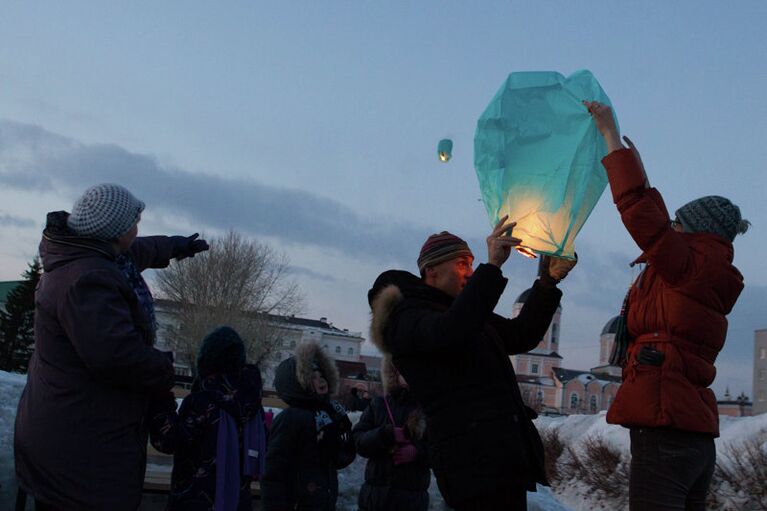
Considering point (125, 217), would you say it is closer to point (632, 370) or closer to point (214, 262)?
point (632, 370)

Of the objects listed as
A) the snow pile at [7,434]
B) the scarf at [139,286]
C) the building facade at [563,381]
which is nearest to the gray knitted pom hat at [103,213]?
the scarf at [139,286]

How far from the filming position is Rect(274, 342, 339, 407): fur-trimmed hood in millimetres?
5262

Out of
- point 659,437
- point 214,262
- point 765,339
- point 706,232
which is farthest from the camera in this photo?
point 765,339

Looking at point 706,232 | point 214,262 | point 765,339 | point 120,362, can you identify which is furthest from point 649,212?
point 765,339

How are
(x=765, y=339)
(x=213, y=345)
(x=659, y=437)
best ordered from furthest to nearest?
(x=765, y=339) < (x=213, y=345) < (x=659, y=437)

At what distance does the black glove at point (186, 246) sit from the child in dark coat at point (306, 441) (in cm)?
141

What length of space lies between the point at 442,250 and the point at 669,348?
3.31ft

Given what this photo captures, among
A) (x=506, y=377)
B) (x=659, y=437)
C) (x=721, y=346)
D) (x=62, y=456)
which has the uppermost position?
(x=721, y=346)

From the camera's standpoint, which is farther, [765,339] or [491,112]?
[765,339]

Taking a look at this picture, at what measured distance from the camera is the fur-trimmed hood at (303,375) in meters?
5.26

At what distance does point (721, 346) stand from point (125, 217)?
2.59 metres

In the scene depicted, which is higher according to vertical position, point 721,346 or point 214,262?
point 214,262

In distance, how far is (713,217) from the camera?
3133 mm

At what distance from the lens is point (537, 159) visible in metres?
3.19
